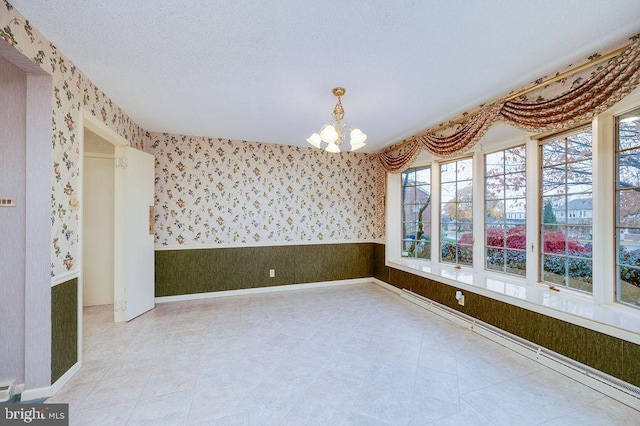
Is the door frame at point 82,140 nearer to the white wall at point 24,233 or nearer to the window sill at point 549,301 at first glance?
the white wall at point 24,233

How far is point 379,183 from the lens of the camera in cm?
497

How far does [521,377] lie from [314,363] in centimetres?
165

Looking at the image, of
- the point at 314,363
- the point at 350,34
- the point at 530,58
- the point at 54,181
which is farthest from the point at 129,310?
→ the point at 530,58

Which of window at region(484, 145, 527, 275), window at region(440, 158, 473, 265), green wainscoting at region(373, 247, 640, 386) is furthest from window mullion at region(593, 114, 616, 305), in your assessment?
window at region(440, 158, 473, 265)

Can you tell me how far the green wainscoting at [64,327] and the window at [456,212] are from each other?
13.8 feet

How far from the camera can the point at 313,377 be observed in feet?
7.06

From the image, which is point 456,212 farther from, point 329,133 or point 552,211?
point 329,133

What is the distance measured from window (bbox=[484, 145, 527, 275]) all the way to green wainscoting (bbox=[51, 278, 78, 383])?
422cm

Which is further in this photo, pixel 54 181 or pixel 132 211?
pixel 132 211

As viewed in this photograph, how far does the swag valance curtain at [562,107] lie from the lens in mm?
1759

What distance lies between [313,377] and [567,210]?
2.74 metres

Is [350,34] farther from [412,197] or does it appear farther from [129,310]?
[129,310]

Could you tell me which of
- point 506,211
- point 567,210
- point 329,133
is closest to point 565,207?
point 567,210
